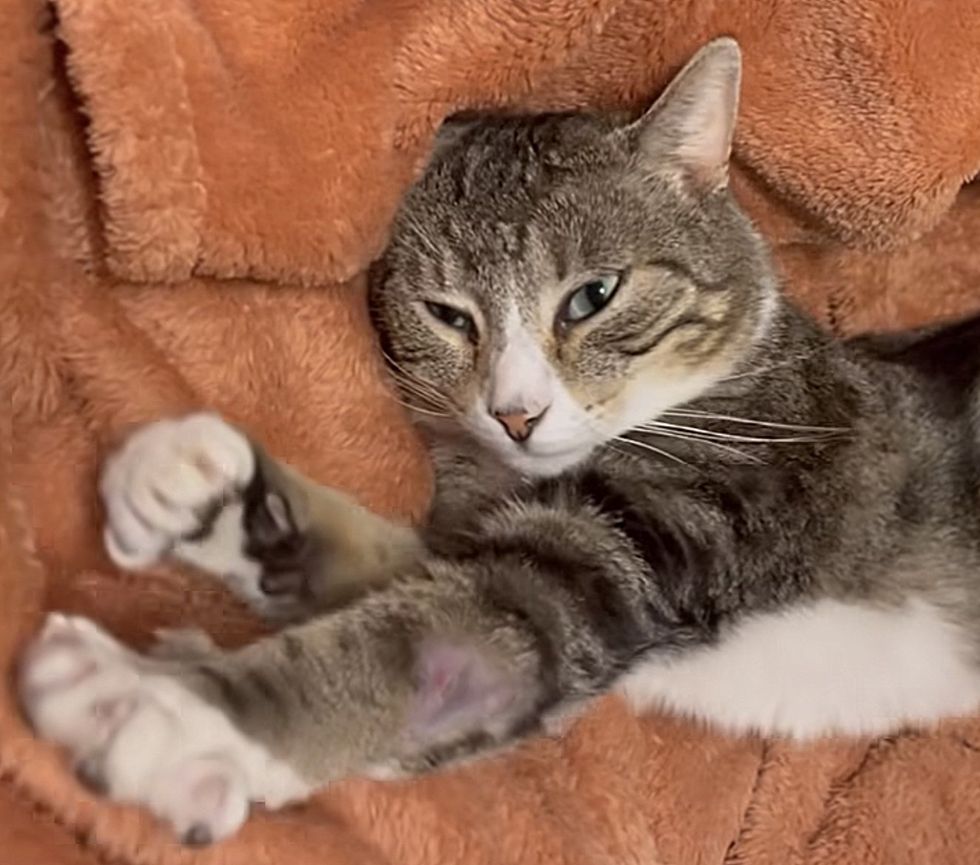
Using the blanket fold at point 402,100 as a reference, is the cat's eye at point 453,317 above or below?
below

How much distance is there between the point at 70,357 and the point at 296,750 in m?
0.32

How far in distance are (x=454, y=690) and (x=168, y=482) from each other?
0.80ft

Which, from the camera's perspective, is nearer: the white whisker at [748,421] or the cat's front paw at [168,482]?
the cat's front paw at [168,482]

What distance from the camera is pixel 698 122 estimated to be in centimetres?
126

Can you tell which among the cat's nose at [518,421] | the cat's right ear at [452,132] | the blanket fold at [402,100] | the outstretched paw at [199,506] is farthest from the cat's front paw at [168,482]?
the cat's right ear at [452,132]

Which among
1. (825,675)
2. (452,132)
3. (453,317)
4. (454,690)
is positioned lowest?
(825,675)

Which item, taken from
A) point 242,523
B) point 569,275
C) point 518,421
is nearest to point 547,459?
point 518,421

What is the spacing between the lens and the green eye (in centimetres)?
124

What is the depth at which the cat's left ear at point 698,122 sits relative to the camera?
123 centimetres

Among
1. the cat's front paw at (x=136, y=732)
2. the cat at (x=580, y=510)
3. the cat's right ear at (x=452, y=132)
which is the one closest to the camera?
the cat's front paw at (x=136, y=732)

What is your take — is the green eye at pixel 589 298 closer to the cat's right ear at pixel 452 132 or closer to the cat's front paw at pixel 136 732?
the cat's right ear at pixel 452 132

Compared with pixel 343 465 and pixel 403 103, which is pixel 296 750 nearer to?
pixel 343 465

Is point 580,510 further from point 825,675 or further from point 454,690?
point 825,675

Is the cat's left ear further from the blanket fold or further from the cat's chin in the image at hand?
the cat's chin
